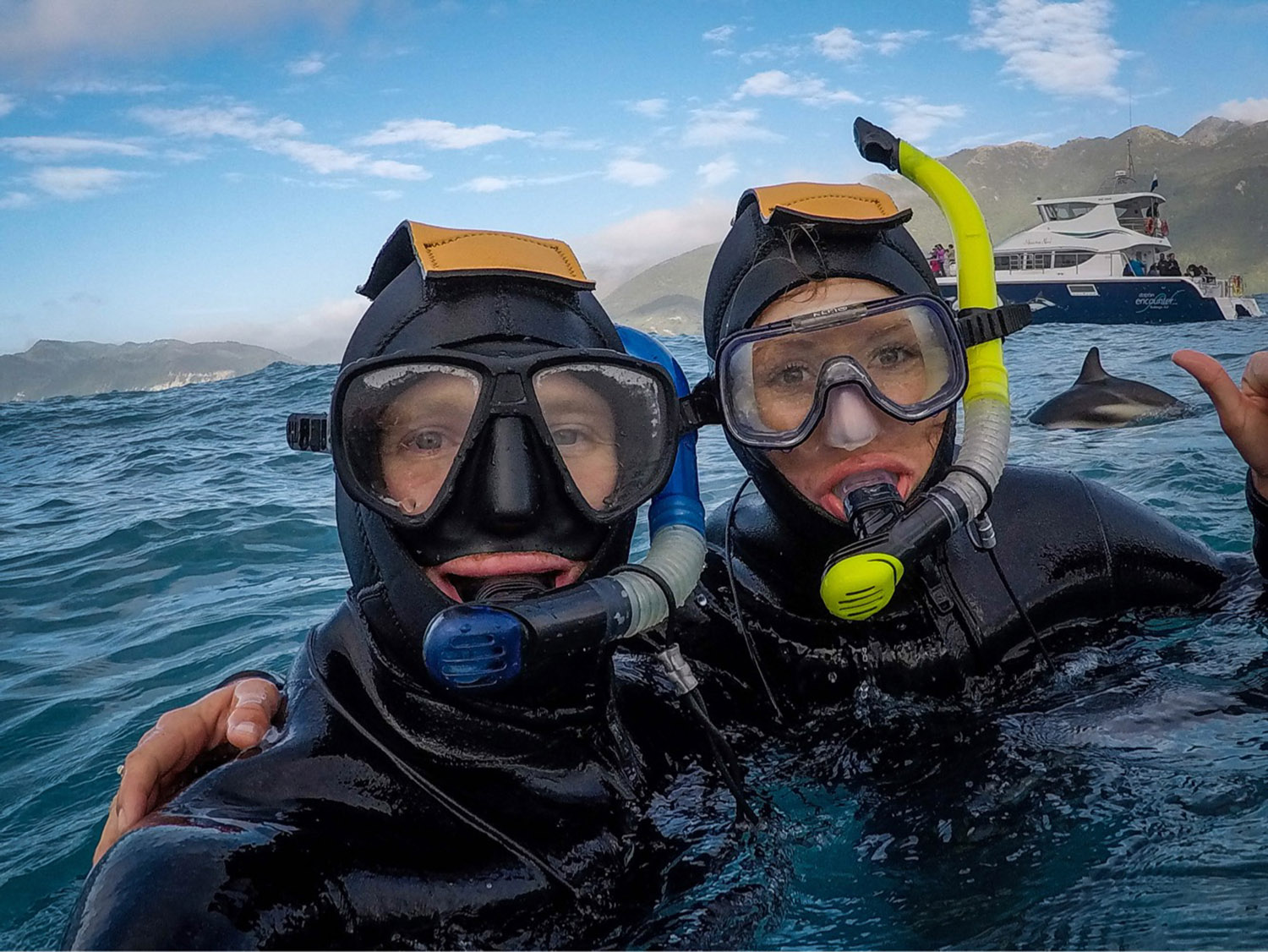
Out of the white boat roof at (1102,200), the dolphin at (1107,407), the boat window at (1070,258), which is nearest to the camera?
the dolphin at (1107,407)

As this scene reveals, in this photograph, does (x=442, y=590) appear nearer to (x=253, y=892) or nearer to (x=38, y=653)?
(x=253, y=892)

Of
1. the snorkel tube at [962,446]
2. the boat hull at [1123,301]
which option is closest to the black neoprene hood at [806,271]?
the snorkel tube at [962,446]

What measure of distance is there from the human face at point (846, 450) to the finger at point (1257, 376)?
0.79 metres

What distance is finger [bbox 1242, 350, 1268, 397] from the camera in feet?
8.73

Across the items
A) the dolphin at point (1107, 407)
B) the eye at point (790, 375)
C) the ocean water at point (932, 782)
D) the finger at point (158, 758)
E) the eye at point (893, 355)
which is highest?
the eye at point (893, 355)

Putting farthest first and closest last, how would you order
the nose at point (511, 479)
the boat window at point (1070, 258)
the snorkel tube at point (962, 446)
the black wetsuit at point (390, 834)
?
the boat window at point (1070, 258)
the snorkel tube at point (962, 446)
the nose at point (511, 479)
the black wetsuit at point (390, 834)

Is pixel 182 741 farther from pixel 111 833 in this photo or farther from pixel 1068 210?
pixel 1068 210

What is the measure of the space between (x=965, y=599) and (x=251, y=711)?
190 centimetres

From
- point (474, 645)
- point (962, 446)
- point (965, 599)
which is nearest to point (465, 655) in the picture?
point (474, 645)

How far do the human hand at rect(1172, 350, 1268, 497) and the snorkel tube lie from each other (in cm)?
48

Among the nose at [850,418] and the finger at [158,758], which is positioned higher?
the nose at [850,418]

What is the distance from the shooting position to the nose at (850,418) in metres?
2.66

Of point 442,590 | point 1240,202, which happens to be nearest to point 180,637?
point 442,590

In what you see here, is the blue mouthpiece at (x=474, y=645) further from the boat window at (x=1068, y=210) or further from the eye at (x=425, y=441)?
the boat window at (x=1068, y=210)
